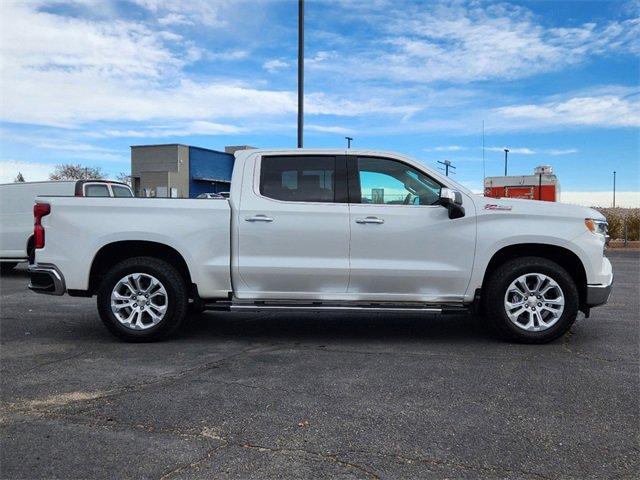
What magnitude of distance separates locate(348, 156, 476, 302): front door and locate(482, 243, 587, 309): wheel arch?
356 millimetres

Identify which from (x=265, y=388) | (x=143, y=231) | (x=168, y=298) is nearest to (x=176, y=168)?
(x=143, y=231)

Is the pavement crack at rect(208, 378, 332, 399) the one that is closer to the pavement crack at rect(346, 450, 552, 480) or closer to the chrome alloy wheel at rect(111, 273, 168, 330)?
the pavement crack at rect(346, 450, 552, 480)

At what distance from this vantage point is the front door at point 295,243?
5773 millimetres

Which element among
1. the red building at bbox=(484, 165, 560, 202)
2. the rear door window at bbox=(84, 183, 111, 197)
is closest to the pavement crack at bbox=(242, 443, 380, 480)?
the rear door window at bbox=(84, 183, 111, 197)

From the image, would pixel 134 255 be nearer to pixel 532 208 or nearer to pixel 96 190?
pixel 532 208

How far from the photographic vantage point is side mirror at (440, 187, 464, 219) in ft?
18.1

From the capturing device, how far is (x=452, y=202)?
18.4 feet

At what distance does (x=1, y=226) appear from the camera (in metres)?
12.0

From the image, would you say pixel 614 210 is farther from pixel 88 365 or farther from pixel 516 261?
pixel 88 365

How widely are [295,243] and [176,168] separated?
4755 centimetres

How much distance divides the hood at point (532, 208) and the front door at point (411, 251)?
164 mm

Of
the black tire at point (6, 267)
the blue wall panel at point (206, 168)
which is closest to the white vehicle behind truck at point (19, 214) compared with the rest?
the black tire at point (6, 267)

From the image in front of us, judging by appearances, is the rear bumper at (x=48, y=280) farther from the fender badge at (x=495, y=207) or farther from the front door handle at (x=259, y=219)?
the fender badge at (x=495, y=207)

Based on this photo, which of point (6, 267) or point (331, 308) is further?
point (6, 267)
